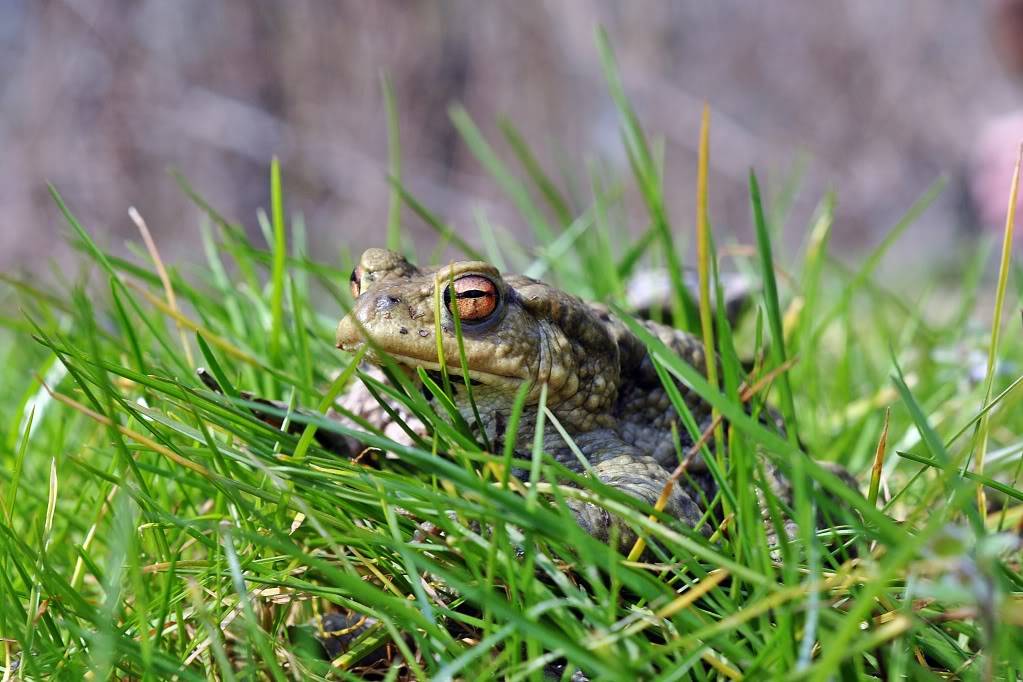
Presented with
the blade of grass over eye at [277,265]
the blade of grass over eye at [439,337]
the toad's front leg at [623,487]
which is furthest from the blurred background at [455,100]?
the blade of grass over eye at [439,337]

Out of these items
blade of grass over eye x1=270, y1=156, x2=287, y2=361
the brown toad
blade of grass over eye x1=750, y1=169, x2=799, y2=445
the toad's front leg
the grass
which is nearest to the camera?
the grass

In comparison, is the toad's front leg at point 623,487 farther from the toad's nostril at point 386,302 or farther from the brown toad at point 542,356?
the toad's nostril at point 386,302

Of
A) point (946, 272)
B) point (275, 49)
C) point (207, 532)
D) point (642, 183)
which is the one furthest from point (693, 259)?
point (207, 532)

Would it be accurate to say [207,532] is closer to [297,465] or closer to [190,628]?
[190,628]

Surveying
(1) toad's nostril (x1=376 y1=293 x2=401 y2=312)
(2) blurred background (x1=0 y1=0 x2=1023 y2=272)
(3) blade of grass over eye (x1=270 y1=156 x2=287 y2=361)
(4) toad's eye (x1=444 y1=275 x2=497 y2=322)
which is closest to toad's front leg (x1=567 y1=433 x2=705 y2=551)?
(4) toad's eye (x1=444 y1=275 x2=497 y2=322)

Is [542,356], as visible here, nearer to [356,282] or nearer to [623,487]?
[623,487]

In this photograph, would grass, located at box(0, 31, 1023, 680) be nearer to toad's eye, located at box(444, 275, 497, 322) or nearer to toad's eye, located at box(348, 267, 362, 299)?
toad's eye, located at box(348, 267, 362, 299)
